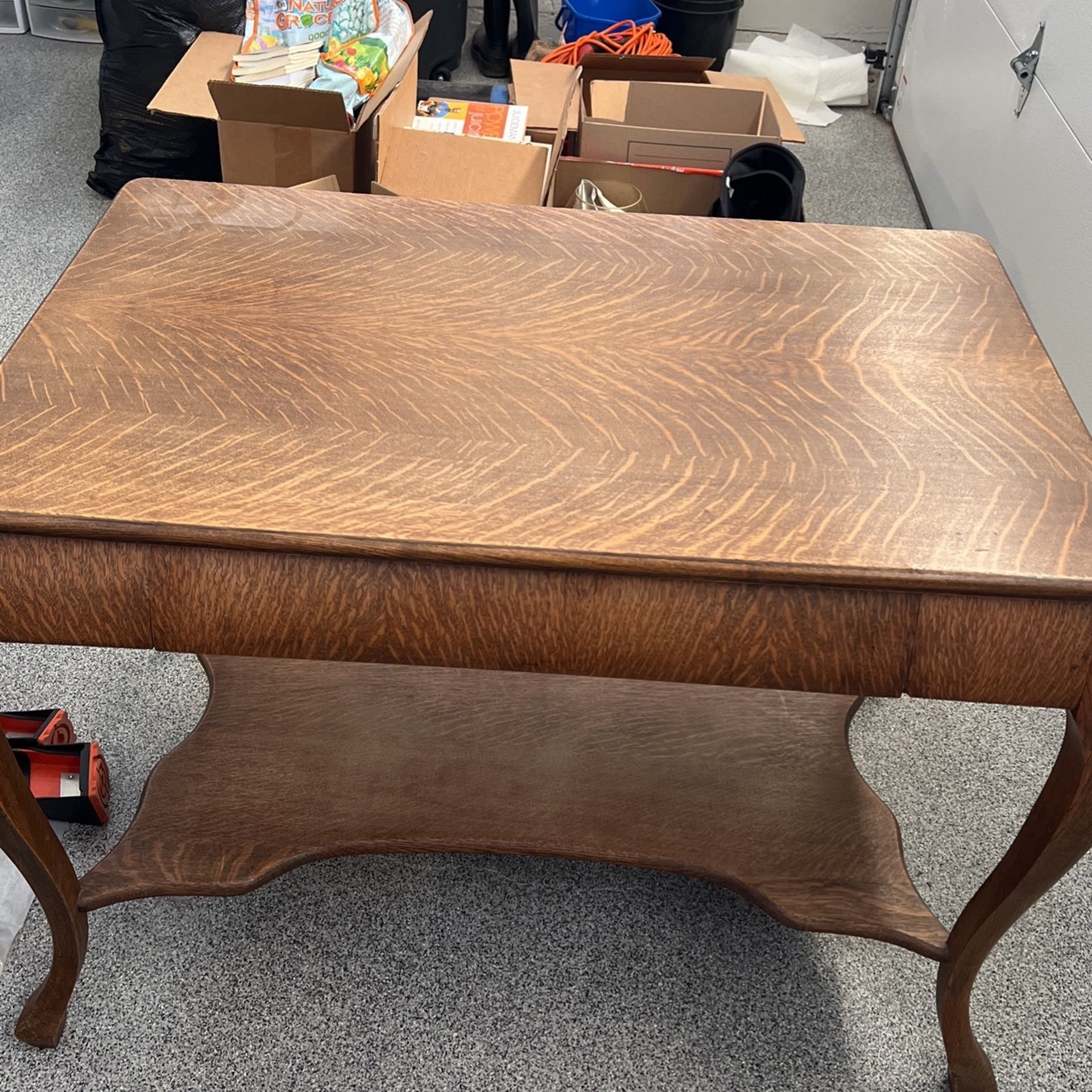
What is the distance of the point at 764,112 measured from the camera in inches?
95.0

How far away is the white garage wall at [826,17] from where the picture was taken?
11.7 feet

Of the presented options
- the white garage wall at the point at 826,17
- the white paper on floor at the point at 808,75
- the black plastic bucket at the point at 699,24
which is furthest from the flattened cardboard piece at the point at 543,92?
the white garage wall at the point at 826,17

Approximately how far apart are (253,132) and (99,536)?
1467 millimetres

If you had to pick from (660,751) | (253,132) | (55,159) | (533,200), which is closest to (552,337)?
(660,751)

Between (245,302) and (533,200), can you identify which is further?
(533,200)

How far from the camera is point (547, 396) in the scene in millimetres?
953

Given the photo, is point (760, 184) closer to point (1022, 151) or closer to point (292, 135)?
point (1022, 151)

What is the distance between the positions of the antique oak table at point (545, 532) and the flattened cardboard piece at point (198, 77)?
3.76 feet

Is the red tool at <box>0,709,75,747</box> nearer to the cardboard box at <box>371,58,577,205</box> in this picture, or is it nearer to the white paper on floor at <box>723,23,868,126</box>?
the cardboard box at <box>371,58,577,205</box>

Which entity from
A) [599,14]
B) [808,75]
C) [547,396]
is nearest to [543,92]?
[599,14]

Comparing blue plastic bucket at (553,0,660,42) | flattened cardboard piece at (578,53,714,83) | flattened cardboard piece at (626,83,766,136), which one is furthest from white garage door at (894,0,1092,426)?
blue plastic bucket at (553,0,660,42)

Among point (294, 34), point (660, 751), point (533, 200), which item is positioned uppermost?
point (294, 34)

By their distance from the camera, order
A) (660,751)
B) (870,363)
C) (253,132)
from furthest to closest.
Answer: (253,132)
(660,751)
(870,363)

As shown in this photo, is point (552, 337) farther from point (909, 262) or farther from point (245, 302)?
point (909, 262)
